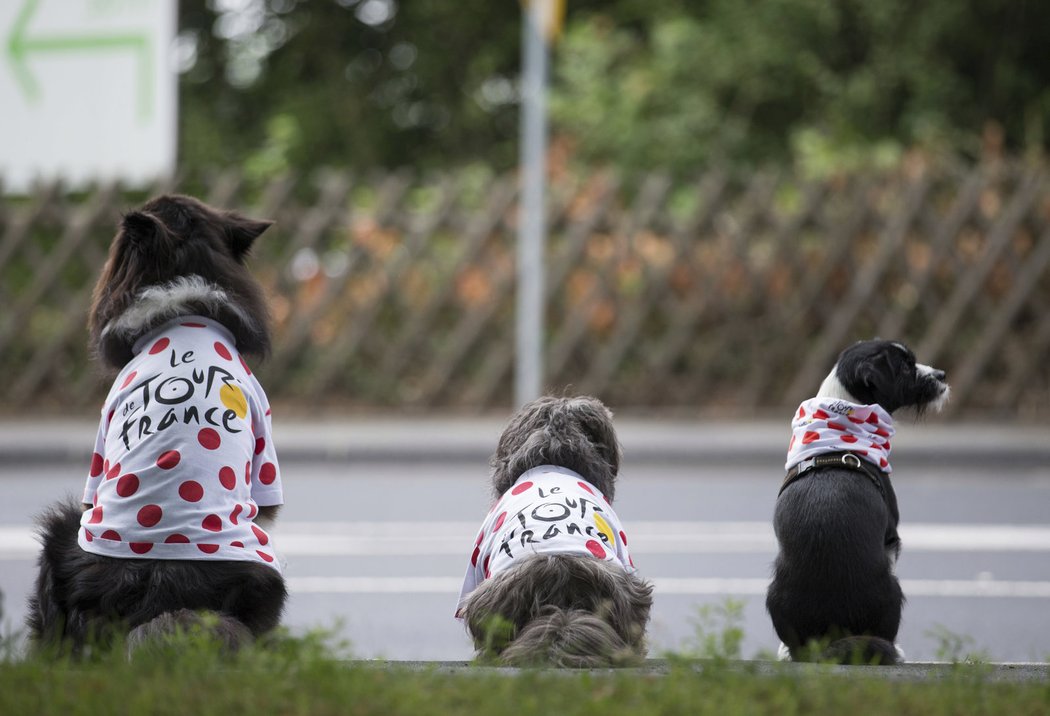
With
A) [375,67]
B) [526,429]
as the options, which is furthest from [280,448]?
[375,67]

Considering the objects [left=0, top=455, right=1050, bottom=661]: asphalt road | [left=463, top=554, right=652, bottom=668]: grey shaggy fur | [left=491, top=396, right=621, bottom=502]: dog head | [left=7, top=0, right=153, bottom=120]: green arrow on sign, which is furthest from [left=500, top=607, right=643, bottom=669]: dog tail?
[left=7, top=0, right=153, bottom=120]: green arrow on sign

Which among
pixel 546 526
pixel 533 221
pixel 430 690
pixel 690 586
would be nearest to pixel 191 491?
pixel 430 690

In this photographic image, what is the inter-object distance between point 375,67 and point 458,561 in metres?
16.1

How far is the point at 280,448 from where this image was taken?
35.6 ft

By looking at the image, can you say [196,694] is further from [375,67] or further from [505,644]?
[375,67]

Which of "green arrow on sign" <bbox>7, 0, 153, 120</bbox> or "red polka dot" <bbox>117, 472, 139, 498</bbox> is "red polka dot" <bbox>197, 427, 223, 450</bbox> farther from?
"green arrow on sign" <bbox>7, 0, 153, 120</bbox>

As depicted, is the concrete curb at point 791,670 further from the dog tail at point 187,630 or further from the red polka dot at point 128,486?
the red polka dot at point 128,486

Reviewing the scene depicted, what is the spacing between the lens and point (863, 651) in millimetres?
3818

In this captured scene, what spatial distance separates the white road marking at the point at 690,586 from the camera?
22.1ft

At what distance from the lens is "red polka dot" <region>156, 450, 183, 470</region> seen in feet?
11.6

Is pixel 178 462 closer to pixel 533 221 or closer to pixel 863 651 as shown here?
pixel 863 651

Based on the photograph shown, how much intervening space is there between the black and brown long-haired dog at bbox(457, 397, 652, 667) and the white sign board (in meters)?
10.2

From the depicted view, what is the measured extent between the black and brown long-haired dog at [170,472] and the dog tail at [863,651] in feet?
5.33

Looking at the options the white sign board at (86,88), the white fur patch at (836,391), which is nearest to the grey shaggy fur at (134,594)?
the white fur patch at (836,391)
